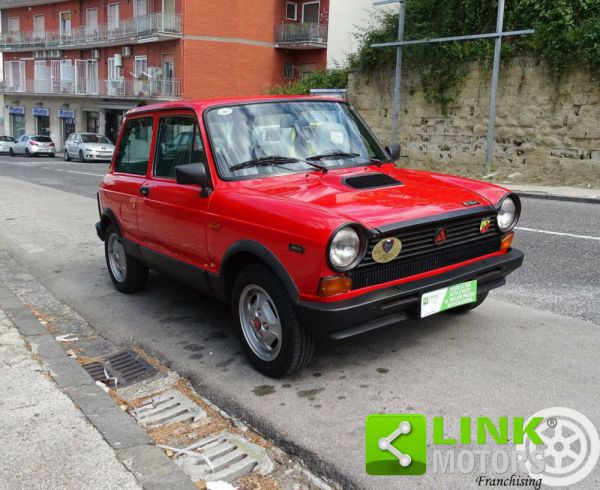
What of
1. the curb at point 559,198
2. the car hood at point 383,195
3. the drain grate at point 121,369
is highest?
the car hood at point 383,195

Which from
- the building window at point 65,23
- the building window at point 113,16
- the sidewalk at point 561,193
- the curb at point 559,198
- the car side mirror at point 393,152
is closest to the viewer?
the car side mirror at point 393,152

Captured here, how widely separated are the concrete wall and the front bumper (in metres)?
14.4

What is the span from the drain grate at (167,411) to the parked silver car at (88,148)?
3001 cm

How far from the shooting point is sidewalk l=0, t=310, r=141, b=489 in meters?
2.80

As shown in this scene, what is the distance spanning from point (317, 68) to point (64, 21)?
69.7 feet

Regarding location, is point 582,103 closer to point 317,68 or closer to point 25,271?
point 25,271

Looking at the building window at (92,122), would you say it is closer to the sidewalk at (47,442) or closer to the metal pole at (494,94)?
the metal pole at (494,94)

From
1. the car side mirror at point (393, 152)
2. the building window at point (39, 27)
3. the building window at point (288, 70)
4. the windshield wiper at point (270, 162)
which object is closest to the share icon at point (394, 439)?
the windshield wiper at point (270, 162)

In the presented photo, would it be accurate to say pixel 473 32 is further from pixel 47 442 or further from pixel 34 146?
pixel 34 146

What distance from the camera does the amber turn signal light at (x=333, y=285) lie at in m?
3.43

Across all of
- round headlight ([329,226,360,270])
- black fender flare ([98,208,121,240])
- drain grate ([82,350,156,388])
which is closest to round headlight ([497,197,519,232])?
round headlight ([329,226,360,270])

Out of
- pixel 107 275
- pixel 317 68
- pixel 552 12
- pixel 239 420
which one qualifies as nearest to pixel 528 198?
pixel 552 12

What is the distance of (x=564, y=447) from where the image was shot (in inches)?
117

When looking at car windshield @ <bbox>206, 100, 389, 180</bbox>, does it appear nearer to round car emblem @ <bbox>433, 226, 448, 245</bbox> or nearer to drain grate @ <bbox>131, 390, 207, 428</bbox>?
round car emblem @ <bbox>433, 226, 448, 245</bbox>
